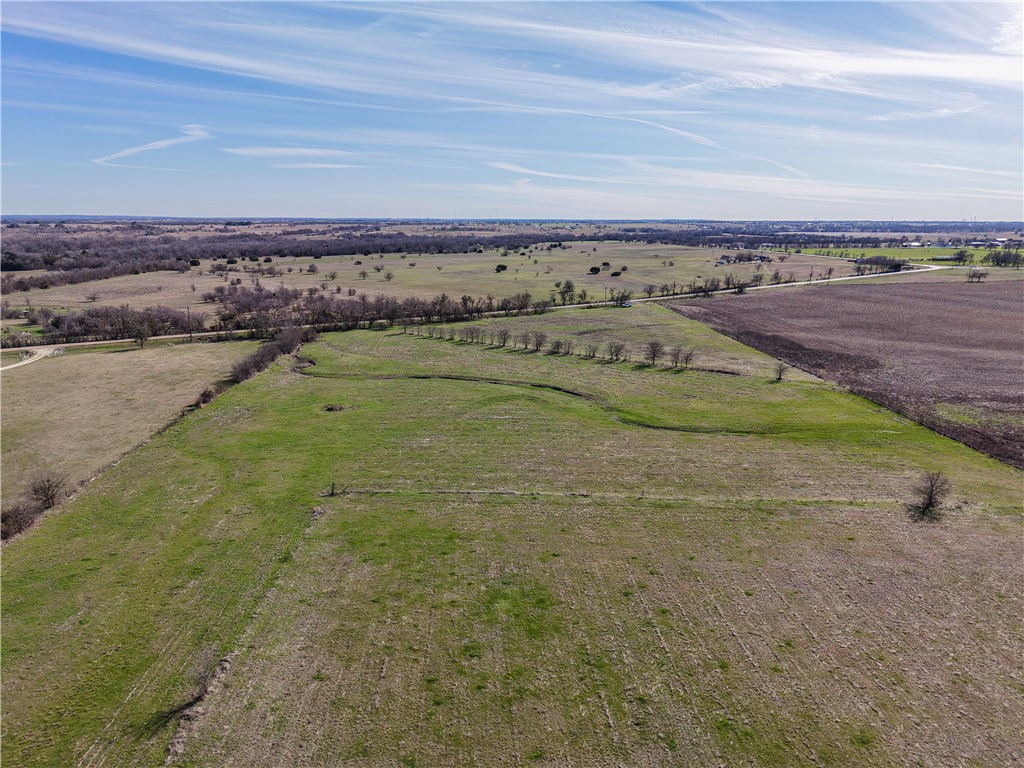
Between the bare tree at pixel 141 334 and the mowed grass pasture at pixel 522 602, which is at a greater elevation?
the bare tree at pixel 141 334

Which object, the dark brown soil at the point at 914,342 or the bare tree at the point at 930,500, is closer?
the bare tree at the point at 930,500

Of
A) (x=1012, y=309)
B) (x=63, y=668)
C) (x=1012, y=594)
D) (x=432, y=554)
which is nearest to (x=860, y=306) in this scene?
(x=1012, y=309)

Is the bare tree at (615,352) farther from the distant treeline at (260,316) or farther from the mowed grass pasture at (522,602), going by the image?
the distant treeline at (260,316)

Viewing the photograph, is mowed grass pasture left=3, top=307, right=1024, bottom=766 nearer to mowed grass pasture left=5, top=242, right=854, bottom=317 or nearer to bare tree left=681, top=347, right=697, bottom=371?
bare tree left=681, top=347, right=697, bottom=371

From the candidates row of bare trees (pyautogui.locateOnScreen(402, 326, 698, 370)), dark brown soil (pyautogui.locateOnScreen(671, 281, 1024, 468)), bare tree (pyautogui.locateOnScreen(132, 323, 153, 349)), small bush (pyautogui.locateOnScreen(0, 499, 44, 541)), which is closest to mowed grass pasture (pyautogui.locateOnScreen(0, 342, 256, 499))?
bare tree (pyautogui.locateOnScreen(132, 323, 153, 349))

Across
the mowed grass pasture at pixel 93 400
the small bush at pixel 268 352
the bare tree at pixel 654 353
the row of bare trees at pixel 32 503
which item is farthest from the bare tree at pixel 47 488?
the bare tree at pixel 654 353

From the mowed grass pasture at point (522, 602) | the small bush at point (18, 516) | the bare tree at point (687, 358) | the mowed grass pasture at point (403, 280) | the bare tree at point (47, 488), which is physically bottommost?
the mowed grass pasture at point (522, 602)

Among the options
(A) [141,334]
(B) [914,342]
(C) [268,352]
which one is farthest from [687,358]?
(A) [141,334]
